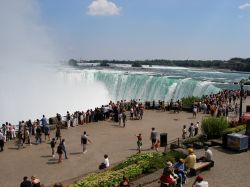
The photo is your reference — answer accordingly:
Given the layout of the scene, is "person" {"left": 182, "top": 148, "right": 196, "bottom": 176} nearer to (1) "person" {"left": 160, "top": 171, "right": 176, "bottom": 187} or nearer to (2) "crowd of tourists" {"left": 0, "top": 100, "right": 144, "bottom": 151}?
(1) "person" {"left": 160, "top": 171, "right": 176, "bottom": 187}

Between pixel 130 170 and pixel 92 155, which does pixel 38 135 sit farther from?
pixel 130 170

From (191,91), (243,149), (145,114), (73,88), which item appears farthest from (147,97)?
(243,149)

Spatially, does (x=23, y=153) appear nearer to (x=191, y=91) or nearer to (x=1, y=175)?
(x=1, y=175)

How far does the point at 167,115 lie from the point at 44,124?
9.60 meters

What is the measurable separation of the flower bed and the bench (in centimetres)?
84

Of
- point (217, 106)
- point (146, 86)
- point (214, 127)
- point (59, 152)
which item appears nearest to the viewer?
point (59, 152)

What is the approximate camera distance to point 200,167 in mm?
12297

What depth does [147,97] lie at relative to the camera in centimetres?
4781

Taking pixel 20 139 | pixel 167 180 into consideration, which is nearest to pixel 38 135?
pixel 20 139

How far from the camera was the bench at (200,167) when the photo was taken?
11968 millimetres

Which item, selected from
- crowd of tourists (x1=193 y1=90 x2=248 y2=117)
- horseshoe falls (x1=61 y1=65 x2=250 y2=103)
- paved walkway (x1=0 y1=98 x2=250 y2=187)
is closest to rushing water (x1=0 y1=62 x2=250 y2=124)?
horseshoe falls (x1=61 y1=65 x2=250 y2=103)

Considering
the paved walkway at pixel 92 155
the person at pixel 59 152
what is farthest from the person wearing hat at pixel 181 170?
the person at pixel 59 152

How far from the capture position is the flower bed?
10.9 metres

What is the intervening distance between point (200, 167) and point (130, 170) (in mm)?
2366
